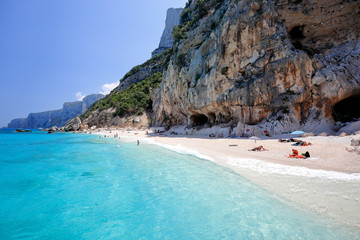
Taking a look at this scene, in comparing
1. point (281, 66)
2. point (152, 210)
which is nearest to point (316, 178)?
point (152, 210)

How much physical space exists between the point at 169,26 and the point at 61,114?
131 metres

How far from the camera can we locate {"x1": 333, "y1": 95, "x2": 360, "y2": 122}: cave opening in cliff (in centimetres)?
1772

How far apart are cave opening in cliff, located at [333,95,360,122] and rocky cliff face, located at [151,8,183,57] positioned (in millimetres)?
89785

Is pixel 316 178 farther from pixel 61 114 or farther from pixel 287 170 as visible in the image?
pixel 61 114

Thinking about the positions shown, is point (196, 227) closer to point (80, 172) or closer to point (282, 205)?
point (282, 205)

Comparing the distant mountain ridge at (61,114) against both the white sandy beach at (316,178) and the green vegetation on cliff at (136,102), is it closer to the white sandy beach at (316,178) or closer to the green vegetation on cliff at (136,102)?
the green vegetation on cliff at (136,102)

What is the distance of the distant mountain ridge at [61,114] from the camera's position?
14488 cm

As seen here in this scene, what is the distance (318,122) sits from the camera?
16484mm

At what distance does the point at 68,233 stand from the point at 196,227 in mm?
3388

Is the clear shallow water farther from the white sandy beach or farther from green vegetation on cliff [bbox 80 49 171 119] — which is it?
green vegetation on cliff [bbox 80 49 171 119]

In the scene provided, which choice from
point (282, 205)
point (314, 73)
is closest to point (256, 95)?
point (314, 73)

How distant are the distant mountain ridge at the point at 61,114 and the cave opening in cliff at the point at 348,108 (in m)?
158

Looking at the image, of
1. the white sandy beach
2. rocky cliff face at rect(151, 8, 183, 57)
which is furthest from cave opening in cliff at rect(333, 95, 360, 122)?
rocky cliff face at rect(151, 8, 183, 57)

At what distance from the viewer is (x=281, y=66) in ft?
63.3
